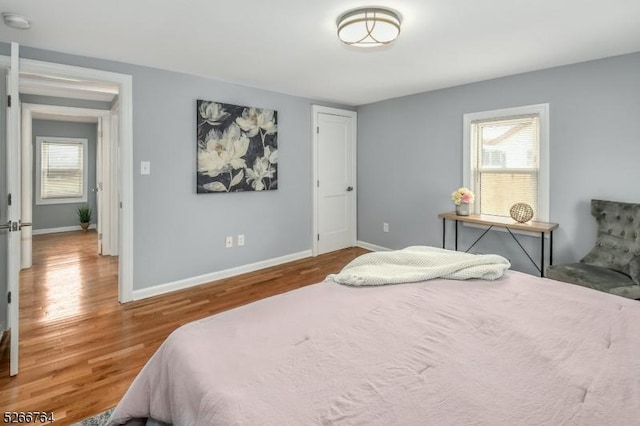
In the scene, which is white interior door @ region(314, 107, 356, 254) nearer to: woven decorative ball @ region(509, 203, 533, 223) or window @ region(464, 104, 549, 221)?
window @ region(464, 104, 549, 221)

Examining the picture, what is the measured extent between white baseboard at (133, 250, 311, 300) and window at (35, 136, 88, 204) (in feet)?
16.3

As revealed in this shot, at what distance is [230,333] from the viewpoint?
130cm

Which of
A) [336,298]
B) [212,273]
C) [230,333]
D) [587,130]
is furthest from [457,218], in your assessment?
[230,333]

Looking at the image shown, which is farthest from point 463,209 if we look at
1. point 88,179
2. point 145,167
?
point 88,179

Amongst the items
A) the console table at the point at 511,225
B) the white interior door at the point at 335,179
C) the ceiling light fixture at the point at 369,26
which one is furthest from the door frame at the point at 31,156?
the console table at the point at 511,225

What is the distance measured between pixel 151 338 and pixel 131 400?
4.56ft

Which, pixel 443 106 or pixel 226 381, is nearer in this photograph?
pixel 226 381

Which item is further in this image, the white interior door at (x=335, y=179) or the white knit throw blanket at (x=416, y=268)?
Answer: the white interior door at (x=335, y=179)

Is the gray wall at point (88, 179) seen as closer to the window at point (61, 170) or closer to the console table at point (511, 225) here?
the window at point (61, 170)

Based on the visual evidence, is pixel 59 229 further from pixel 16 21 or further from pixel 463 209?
pixel 463 209

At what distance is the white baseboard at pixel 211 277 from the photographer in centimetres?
332

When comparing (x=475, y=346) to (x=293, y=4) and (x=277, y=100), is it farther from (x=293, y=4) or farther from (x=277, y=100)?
(x=277, y=100)

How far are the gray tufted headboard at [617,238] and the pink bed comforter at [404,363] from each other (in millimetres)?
1378

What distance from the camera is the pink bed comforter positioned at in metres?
0.89
